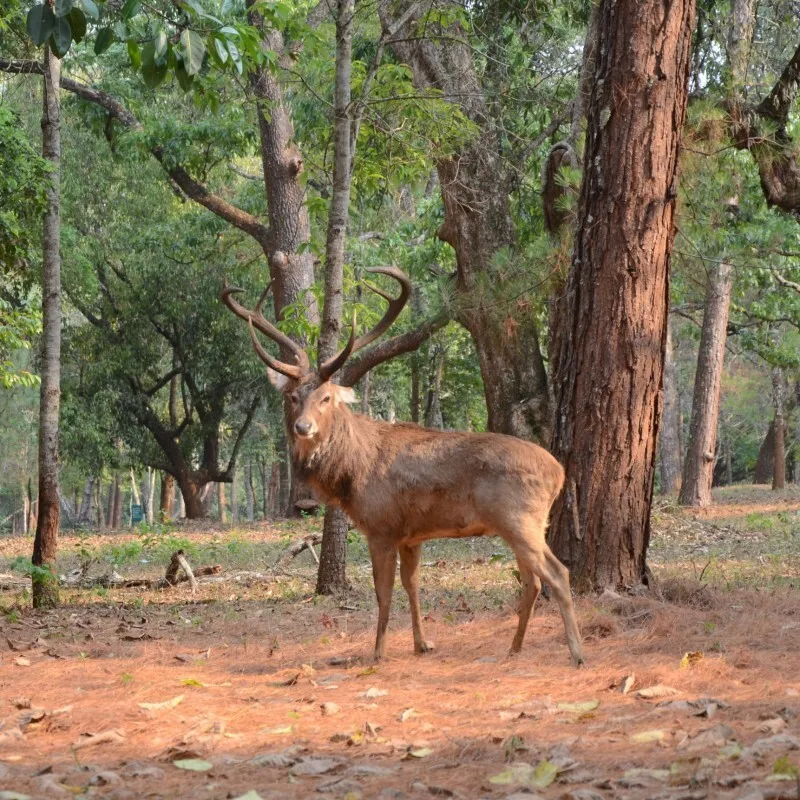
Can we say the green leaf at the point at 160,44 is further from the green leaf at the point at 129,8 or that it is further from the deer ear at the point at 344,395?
the deer ear at the point at 344,395

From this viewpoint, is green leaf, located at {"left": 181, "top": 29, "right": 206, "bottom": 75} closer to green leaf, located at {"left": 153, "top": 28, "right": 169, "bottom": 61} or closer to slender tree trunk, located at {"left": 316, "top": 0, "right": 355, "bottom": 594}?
green leaf, located at {"left": 153, "top": 28, "right": 169, "bottom": 61}

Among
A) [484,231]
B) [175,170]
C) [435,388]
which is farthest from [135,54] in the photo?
[435,388]

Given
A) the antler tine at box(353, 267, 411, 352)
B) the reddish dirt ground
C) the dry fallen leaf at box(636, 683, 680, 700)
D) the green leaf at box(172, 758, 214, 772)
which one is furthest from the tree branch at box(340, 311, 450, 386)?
the green leaf at box(172, 758, 214, 772)

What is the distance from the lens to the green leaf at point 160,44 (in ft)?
15.8

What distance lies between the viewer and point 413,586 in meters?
8.01

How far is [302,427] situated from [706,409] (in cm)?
1460

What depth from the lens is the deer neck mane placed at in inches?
311

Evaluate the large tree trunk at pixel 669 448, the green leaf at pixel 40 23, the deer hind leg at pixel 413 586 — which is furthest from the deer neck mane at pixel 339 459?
the large tree trunk at pixel 669 448

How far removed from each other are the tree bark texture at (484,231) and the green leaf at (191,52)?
1033cm

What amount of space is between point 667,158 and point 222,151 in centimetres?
1343

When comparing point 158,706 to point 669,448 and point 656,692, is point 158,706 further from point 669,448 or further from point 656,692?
point 669,448

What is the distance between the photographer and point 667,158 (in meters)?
8.92

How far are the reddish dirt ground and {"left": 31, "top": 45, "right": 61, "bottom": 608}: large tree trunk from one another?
862mm

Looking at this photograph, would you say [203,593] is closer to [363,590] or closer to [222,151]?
[363,590]
